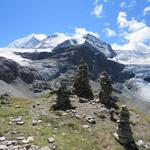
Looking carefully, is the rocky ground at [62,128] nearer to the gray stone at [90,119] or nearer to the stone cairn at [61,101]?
the gray stone at [90,119]

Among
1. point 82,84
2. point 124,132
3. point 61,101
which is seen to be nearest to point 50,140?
point 124,132

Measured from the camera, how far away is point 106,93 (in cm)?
5372

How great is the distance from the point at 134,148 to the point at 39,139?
31.1 feet

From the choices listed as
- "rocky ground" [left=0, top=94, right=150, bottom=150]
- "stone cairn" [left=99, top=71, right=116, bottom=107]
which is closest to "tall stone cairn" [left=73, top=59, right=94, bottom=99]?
"stone cairn" [left=99, top=71, right=116, bottom=107]

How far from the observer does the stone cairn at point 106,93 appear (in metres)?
52.8

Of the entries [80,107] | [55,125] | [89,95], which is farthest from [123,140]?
[89,95]

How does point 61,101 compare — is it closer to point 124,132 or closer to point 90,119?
point 90,119

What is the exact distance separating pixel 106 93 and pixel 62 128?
15.8 metres

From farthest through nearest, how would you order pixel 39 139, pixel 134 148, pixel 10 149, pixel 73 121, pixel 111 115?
1. pixel 111 115
2. pixel 73 121
3. pixel 134 148
4. pixel 39 139
5. pixel 10 149

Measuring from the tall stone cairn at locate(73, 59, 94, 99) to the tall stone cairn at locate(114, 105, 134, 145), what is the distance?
2092 cm

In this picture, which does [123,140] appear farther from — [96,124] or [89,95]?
[89,95]

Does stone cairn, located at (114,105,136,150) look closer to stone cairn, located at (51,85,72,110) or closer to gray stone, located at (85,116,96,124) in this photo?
gray stone, located at (85,116,96,124)

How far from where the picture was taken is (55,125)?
39.7 meters

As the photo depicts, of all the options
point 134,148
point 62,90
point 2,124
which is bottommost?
point 134,148
